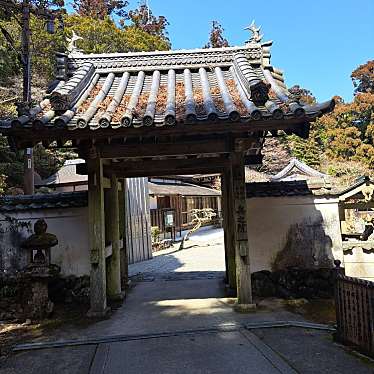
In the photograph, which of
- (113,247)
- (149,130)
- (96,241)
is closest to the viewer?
(149,130)

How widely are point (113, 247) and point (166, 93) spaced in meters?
3.80

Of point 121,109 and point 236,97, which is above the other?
point 236,97

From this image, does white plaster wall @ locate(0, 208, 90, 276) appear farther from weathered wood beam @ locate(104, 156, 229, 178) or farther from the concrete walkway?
the concrete walkway

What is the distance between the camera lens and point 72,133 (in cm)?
566

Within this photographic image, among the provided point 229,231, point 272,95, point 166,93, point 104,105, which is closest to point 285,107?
point 272,95

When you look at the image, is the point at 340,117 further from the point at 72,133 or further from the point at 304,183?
the point at 72,133

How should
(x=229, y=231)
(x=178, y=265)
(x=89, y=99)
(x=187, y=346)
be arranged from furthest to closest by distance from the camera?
(x=178, y=265)
(x=229, y=231)
(x=89, y=99)
(x=187, y=346)

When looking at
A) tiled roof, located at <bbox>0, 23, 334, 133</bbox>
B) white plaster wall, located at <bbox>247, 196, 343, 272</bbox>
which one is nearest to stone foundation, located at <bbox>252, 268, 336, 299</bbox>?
white plaster wall, located at <bbox>247, 196, 343, 272</bbox>

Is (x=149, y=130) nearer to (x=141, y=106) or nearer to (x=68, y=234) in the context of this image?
(x=141, y=106)

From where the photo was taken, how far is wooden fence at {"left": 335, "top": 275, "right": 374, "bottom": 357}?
14.1ft

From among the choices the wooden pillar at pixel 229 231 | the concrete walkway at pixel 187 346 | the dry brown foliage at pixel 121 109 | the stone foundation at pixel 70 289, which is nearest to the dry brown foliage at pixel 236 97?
the wooden pillar at pixel 229 231

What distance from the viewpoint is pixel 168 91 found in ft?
23.9

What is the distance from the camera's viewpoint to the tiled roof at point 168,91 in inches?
216

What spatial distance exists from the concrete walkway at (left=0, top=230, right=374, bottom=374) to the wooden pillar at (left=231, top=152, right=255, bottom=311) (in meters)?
0.33
